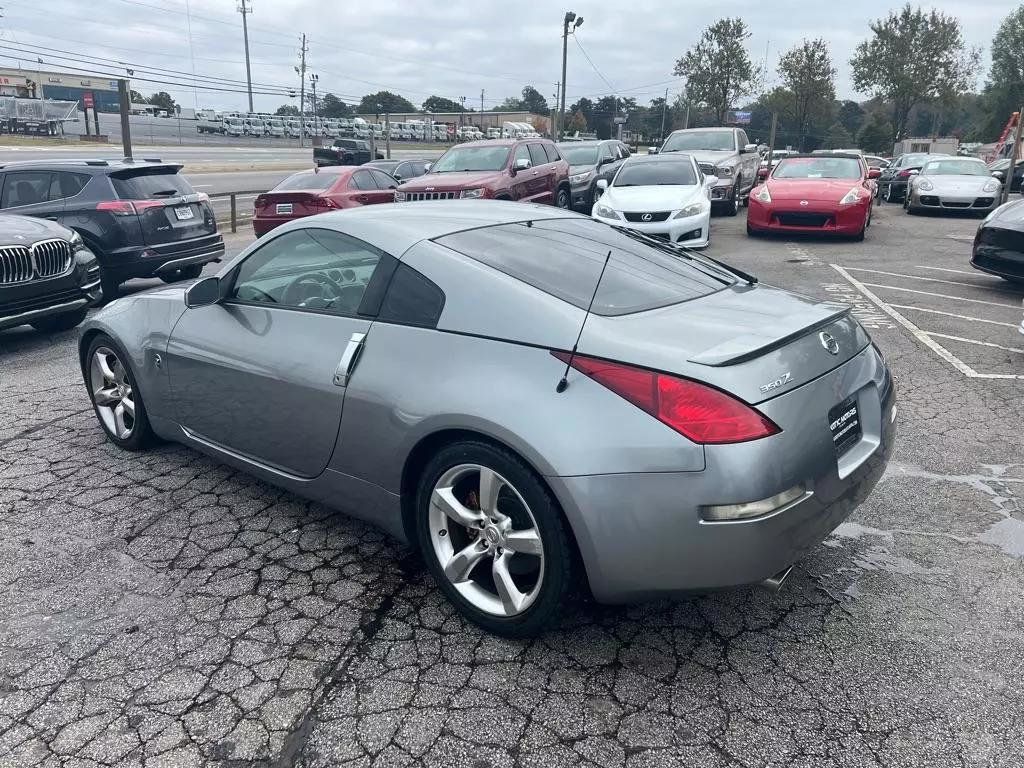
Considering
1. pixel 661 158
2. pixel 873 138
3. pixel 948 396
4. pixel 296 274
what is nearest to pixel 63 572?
pixel 296 274

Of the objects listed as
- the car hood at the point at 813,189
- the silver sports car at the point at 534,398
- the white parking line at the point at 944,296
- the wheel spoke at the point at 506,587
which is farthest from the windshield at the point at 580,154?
the wheel spoke at the point at 506,587

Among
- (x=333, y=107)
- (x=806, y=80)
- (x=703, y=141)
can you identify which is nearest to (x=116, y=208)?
(x=703, y=141)

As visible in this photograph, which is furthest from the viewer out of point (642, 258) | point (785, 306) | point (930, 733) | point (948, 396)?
point (948, 396)

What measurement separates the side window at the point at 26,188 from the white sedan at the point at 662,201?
688cm

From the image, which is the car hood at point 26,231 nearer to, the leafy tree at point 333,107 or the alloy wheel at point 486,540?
the alloy wheel at point 486,540

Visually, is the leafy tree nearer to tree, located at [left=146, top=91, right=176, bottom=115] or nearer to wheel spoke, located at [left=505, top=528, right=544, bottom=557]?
tree, located at [left=146, top=91, right=176, bottom=115]

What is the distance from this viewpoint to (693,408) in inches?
93.7

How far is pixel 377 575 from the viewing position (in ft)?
10.7

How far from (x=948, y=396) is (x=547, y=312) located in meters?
3.94

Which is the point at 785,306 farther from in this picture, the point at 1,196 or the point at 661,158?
the point at 661,158

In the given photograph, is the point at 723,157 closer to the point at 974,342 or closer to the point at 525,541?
the point at 974,342

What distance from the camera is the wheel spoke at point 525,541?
2607mm

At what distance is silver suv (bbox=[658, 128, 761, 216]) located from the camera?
16656mm

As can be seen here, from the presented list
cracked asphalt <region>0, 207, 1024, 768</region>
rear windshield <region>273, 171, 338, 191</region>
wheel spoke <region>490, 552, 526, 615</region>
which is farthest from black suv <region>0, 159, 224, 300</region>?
wheel spoke <region>490, 552, 526, 615</region>
